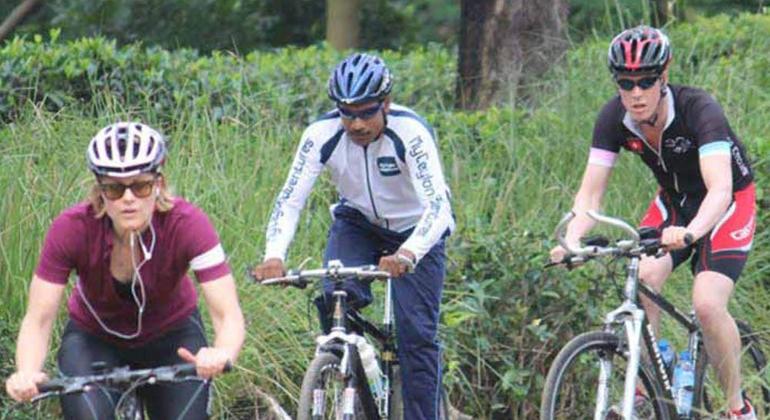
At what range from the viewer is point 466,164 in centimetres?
1184

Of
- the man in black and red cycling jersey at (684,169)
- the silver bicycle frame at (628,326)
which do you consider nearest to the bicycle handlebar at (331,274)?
the silver bicycle frame at (628,326)

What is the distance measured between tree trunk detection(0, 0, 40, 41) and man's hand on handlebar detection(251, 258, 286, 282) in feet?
43.9

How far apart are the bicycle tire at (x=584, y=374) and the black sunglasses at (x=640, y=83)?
111 cm

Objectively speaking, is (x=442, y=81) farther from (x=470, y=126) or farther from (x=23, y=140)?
(x=23, y=140)

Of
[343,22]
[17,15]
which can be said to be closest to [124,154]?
[343,22]

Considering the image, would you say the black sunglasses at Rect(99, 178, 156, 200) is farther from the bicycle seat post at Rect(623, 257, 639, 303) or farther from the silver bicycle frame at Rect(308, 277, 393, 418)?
the bicycle seat post at Rect(623, 257, 639, 303)

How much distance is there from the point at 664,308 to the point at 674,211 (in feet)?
1.77

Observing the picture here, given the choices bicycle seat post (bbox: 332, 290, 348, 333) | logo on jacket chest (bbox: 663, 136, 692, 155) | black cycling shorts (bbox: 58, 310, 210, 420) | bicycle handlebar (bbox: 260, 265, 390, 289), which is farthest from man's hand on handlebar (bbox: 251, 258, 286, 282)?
logo on jacket chest (bbox: 663, 136, 692, 155)

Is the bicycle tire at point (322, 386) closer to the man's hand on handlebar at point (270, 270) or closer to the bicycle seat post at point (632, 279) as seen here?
the man's hand on handlebar at point (270, 270)

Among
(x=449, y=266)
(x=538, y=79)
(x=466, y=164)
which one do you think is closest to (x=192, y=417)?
(x=449, y=266)

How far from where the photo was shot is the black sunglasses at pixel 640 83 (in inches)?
335

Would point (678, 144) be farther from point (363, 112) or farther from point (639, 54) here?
point (363, 112)

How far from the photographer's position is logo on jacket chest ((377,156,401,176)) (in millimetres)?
8219

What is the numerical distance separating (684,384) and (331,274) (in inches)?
74.4
